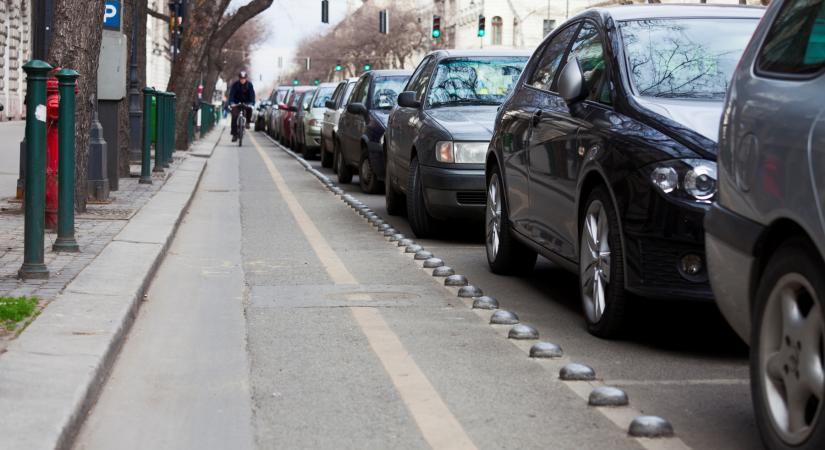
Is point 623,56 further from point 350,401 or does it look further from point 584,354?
point 350,401

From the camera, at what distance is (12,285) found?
7.79 metres

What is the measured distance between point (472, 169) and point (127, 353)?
507cm

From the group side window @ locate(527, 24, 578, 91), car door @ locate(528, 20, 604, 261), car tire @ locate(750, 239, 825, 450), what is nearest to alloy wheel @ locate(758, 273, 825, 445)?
car tire @ locate(750, 239, 825, 450)

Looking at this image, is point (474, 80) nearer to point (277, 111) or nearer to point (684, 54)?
point (684, 54)

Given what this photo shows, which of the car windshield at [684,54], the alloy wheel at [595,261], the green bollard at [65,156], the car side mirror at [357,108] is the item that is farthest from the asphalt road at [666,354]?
the car side mirror at [357,108]

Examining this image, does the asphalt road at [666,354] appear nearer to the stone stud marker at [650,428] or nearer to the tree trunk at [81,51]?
the stone stud marker at [650,428]

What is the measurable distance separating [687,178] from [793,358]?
2.07 metres

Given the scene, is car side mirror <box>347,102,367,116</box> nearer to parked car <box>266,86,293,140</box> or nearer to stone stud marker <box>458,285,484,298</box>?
stone stud marker <box>458,285,484,298</box>

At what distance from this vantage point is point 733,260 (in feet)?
15.6

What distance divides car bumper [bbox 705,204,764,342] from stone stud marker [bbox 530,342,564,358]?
1.51m

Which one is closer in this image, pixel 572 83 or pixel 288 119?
pixel 572 83

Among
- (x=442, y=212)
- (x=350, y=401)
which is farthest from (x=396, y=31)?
(x=350, y=401)

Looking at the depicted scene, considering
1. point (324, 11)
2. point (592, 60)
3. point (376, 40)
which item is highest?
point (376, 40)

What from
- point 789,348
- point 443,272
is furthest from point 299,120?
point 789,348
